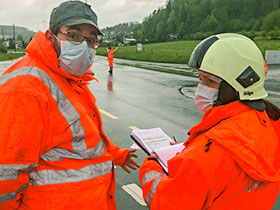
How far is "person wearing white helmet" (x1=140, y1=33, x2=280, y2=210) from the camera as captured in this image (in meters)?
1.28

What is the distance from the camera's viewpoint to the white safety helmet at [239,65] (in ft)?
4.60

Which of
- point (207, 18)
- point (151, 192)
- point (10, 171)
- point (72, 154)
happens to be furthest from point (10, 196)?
point (207, 18)

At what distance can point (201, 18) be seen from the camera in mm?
108875

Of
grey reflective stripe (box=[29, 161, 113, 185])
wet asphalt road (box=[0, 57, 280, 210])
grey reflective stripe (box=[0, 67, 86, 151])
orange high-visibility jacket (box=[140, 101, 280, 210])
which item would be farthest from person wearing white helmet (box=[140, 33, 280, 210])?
wet asphalt road (box=[0, 57, 280, 210])

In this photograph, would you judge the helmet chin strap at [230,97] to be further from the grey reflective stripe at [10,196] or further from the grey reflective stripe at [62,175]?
the grey reflective stripe at [10,196]

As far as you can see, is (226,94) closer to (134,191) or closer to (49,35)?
(49,35)

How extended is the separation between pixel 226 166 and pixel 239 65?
1.70ft

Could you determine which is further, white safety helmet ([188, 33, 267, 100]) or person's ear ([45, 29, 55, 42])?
person's ear ([45, 29, 55, 42])

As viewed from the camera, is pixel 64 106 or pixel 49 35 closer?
pixel 64 106

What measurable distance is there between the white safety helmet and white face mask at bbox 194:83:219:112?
145 mm

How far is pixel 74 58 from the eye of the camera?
187cm

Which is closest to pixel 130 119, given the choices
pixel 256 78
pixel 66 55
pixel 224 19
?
pixel 66 55

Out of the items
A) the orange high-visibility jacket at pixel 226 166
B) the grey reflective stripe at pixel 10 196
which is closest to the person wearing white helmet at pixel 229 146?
the orange high-visibility jacket at pixel 226 166

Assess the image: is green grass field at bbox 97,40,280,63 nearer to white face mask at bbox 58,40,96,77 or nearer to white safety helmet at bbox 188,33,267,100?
white face mask at bbox 58,40,96,77
